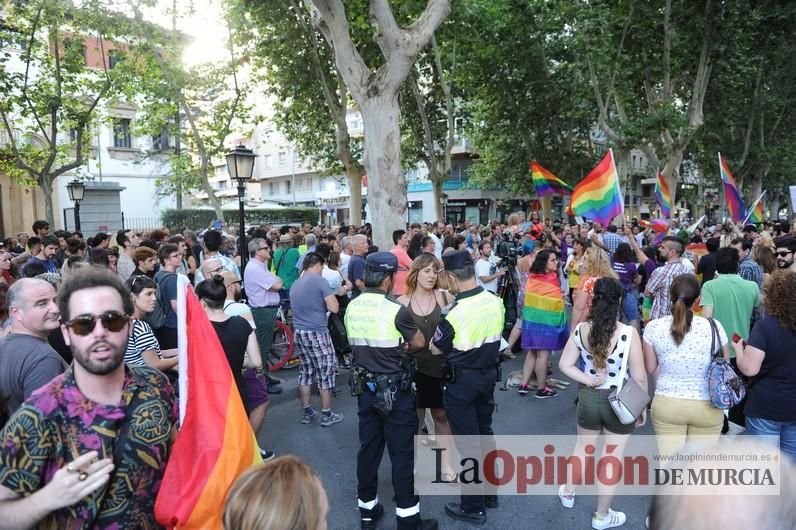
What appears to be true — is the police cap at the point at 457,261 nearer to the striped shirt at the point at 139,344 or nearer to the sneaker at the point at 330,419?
the striped shirt at the point at 139,344

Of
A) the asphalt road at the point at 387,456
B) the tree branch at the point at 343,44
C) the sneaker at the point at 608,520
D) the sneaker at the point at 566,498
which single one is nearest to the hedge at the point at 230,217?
the tree branch at the point at 343,44

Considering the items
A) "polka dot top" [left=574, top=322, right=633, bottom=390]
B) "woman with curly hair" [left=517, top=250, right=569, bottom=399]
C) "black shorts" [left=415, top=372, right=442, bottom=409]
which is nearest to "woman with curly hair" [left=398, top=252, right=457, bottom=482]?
"black shorts" [left=415, top=372, right=442, bottom=409]

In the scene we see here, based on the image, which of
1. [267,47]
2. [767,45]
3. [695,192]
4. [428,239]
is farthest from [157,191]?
[695,192]

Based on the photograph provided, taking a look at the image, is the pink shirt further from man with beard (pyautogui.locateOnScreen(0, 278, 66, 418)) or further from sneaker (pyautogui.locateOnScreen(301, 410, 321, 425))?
man with beard (pyautogui.locateOnScreen(0, 278, 66, 418))

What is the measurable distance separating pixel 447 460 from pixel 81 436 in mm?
3294

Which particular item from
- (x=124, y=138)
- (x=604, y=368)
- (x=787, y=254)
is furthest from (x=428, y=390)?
(x=124, y=138)

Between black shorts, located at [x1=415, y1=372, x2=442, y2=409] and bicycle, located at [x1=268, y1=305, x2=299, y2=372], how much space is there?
12.0 ft

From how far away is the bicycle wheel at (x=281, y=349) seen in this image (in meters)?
7.86

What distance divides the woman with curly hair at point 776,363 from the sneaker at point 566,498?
140 centimetres

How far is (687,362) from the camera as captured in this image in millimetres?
3621

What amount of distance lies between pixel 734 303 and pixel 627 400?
7.47ft

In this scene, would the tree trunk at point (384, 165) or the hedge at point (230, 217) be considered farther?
the hedge at point (230, 217)

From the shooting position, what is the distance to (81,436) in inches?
74.4

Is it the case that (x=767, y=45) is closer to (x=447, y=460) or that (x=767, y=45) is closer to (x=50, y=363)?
(x=447, y=460)
